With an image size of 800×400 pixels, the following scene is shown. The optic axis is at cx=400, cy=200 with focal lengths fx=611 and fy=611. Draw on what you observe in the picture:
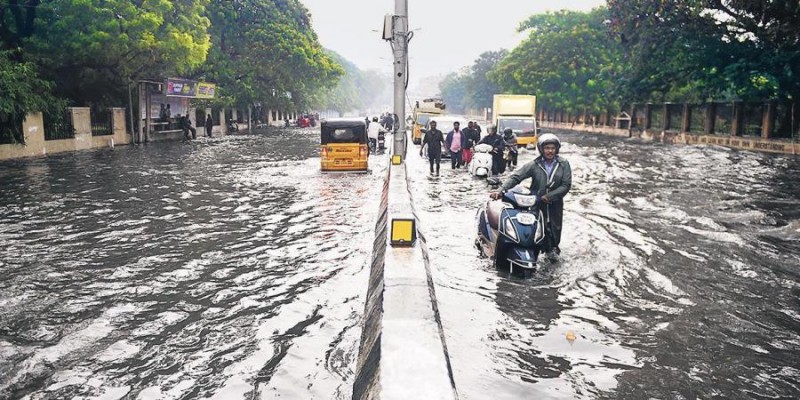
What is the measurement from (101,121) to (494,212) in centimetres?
2853

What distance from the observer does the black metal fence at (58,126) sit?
25.8 meters

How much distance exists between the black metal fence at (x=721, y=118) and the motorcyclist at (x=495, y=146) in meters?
16.8

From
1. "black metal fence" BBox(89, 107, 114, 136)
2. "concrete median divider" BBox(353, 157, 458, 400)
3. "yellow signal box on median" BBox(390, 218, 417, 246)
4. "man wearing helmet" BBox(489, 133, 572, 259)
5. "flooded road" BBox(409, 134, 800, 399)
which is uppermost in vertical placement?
"black metal fence" BBox(89, 107, 114, 136)

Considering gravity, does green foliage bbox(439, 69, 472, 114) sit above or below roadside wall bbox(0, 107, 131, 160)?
above

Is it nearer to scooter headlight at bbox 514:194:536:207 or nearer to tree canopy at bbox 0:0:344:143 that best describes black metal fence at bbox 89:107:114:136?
tree canopy at bbox 0:0:344:143

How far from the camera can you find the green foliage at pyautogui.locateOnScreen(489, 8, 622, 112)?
5600cm

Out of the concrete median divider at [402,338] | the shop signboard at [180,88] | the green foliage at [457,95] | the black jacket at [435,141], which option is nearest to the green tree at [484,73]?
the green foliage at [457,95]

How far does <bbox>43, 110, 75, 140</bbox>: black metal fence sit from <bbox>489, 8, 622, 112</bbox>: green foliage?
3858 centimetres

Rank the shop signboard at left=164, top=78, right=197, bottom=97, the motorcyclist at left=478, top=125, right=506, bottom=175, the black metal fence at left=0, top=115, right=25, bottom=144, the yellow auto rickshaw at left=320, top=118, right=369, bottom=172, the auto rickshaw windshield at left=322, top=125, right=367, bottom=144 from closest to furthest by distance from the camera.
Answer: the motorcyclist at left=478, top=125, right=506, bottom=175, the yellow auto rickshaw at left=320, top=118, right=369, bottom=172, the auto rickshaw windshield at left=322, top=125, right=367, bottom=144, the black metal fence at left=0, top=115, right=25, bottom=144, the shop signboard at left=164, top=78, right=197, bottom=97

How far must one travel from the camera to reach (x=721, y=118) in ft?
108

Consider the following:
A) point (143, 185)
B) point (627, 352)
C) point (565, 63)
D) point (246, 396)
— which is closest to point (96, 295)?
point (246, 396)

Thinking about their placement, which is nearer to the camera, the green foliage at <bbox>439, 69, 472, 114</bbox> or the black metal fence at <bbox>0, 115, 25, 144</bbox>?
the black metal fence at <bbox>0, 115, 25, 144</bbox>

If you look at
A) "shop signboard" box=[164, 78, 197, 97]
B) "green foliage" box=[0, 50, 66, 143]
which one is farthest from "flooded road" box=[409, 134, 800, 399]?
"shop signboard" box=[164, 78, 197, 97]

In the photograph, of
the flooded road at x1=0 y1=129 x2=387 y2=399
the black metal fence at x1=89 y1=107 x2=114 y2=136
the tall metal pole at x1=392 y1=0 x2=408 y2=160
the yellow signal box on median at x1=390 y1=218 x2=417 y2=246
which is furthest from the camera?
the black metal fence at x1=89 y1=107 x2=114 y2=136
